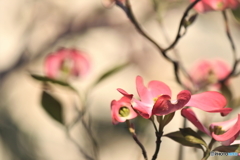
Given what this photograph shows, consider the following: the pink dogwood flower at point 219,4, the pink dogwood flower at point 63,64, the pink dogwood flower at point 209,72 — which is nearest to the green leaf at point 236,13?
the pink dogwood flower at point 219,4

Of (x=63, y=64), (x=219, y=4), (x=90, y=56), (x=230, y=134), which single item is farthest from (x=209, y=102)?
(x=90, y=56)

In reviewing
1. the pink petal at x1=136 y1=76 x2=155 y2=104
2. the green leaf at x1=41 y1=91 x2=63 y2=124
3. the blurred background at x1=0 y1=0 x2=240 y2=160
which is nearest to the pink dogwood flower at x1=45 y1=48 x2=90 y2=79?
the green leaf at x1=41 y1=91 x2=63 y2=124

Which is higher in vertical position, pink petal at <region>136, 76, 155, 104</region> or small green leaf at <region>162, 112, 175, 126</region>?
pink petal at <region>136, 76, 155, 104</region>

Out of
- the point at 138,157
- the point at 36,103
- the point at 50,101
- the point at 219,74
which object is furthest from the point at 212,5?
the point at 36,103

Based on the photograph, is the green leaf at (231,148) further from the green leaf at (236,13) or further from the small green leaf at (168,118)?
the green leaf at (236,13)

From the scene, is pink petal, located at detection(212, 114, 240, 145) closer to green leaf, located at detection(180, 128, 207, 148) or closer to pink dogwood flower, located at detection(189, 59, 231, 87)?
green leaf, located at detection(180, 128, 207, 148)
